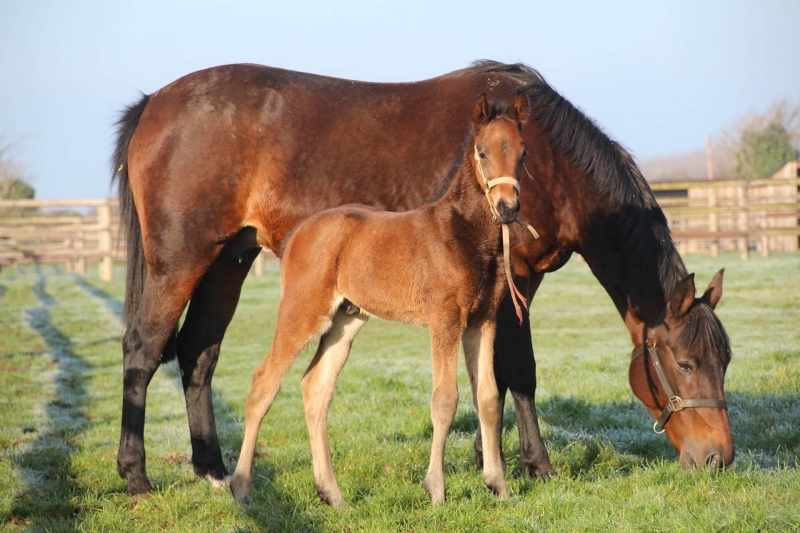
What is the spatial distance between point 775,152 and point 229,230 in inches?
1150

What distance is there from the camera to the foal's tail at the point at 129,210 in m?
5.13

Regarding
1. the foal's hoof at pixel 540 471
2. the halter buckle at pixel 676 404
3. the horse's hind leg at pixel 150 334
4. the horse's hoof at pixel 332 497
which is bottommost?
the foal's hoof at pixel 540 471

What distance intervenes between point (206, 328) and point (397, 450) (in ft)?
5.33

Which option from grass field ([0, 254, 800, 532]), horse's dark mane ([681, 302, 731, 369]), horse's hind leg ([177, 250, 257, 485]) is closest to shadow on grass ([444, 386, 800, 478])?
grass field ([0, 254, 800, 532])

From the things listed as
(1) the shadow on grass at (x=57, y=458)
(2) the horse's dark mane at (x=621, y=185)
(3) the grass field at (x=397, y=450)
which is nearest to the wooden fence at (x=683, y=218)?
(1) the shadow on grass at (x=57, y=458)

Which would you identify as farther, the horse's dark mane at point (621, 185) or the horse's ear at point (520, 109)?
the horse's dark mane at point (621, 185)

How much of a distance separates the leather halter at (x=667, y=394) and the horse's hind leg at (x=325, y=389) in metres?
1.68

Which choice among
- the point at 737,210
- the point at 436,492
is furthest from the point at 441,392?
the point at 737,210

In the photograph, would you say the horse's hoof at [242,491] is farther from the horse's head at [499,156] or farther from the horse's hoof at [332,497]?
the horse's head at [499,156]

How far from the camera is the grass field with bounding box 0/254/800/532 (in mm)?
3529

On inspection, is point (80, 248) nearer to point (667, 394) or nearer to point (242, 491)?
point (242, 491)

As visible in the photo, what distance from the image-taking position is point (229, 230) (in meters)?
4.76

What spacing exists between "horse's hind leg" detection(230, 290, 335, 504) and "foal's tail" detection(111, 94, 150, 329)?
1.58 metres

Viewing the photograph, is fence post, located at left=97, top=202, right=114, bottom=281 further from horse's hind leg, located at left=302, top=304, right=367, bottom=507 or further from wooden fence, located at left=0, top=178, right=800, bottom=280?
horse's hind leg, located at left=302, top=304, right=367, bottom=507
